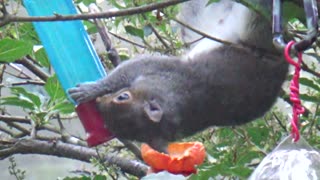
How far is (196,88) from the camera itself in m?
2.00

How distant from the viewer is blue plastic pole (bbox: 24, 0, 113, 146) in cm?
166

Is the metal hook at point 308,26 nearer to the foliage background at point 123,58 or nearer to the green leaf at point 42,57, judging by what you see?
the foliage background at point 123,58

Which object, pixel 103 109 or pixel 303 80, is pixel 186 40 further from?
pixel 103 109

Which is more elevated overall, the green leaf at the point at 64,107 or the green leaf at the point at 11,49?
the green leaf at the point at 11,49

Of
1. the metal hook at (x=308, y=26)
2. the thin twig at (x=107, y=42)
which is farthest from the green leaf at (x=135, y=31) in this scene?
the metal hook at (x=308, y=26)

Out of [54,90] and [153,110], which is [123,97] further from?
[54,90]

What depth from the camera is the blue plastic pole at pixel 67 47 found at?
166 cm

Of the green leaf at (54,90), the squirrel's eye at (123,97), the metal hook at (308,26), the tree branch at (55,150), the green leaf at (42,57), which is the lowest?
A: the tree branch at (55,150)

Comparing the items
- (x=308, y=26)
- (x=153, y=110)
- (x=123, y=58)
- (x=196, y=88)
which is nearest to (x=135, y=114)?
(x=153, y=110)

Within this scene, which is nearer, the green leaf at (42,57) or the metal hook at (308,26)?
the metal hook at (308,26)

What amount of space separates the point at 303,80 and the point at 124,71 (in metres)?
0.42

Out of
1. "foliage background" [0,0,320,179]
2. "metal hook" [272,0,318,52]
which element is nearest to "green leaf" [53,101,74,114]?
"foliage background" [0,0,320,179]

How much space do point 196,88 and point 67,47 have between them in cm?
42

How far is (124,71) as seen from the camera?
1975 mm
